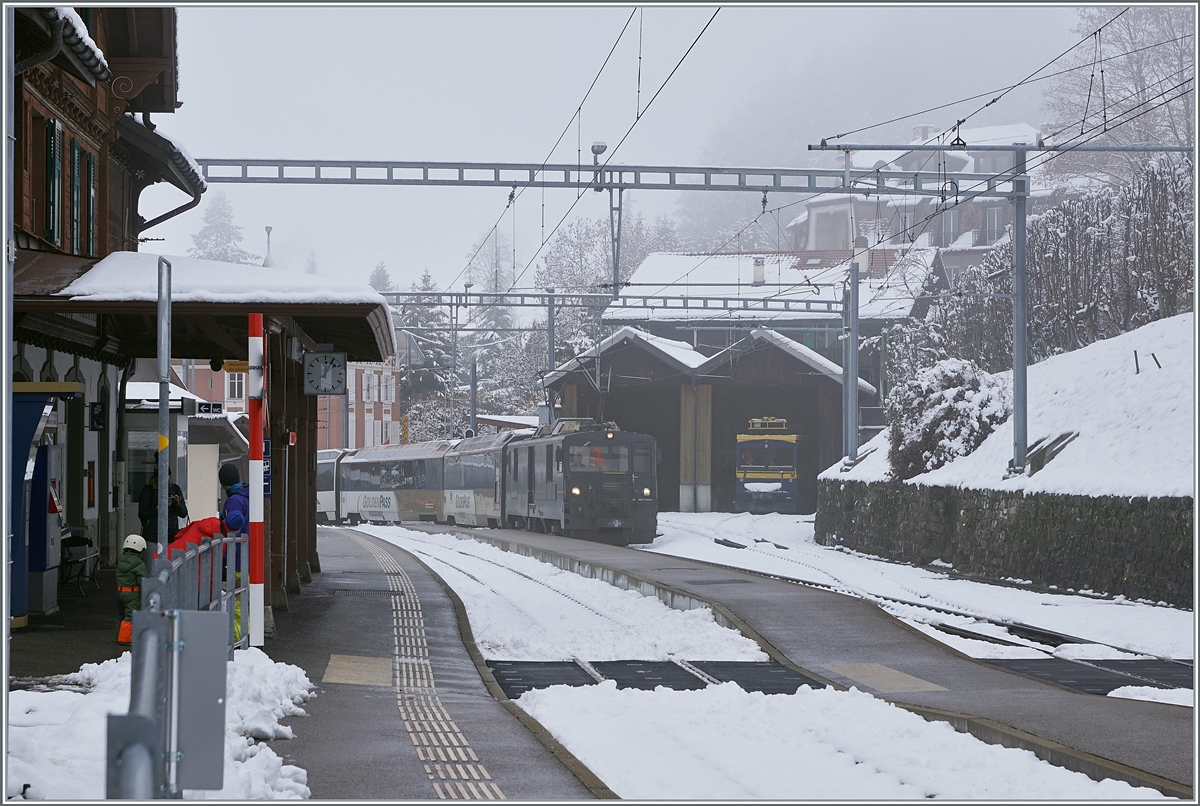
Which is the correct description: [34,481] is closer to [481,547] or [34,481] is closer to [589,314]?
[481,547]

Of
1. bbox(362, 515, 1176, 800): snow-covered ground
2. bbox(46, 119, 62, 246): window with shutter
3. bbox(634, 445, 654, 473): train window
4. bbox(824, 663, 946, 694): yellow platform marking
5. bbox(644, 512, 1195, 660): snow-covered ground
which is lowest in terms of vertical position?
bbox(644, 512, 1195, 660): snow-covered ground

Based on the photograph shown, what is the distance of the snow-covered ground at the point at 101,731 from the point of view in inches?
252

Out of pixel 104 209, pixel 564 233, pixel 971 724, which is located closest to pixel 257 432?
pixel 971 724

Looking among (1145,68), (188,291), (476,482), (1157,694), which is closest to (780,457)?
(476,482)

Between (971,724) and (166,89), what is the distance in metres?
15.5

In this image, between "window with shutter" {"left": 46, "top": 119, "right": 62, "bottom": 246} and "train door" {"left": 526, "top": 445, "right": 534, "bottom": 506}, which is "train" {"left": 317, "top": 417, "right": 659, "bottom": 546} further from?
"window with shutter" {"left": 46, "top": 119, "right": 62, "bottom": 246}

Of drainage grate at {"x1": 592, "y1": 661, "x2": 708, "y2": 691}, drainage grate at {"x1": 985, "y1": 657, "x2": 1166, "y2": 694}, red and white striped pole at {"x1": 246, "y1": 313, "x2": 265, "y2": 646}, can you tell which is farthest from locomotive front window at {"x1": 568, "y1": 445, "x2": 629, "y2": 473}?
red and white striped pole at {"x1": 246, "y1": 313, "x2": 265, "y2": 646}

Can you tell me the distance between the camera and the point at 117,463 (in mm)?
20734

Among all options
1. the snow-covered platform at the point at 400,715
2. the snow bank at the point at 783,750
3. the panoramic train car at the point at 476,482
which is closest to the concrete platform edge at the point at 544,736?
the snow-covered platform at the point at 400,715

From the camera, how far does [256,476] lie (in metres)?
11.9

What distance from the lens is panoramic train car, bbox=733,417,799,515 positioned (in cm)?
4791

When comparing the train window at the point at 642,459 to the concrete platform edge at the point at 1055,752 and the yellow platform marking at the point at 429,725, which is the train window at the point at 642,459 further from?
the concrete platform edge at the point at 1055,752

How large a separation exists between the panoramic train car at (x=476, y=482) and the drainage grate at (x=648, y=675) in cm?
2718

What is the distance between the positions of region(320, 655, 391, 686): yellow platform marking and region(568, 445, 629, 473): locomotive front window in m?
23.3
